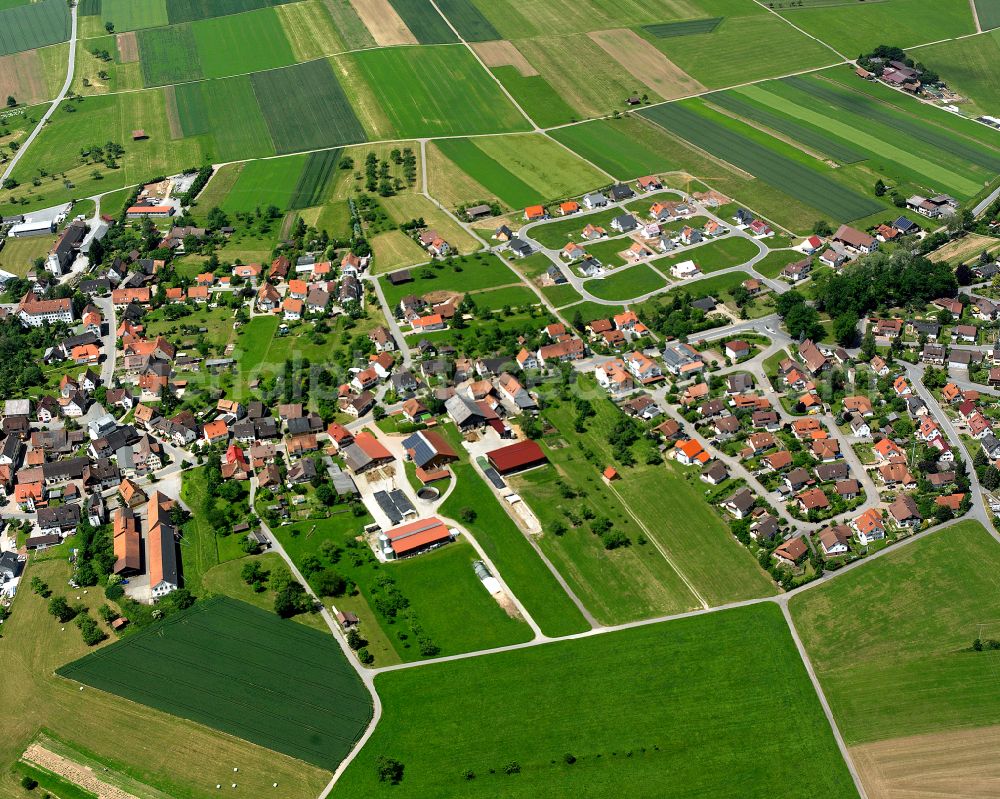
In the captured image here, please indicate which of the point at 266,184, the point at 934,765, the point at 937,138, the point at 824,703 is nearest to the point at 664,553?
the point at 824,703

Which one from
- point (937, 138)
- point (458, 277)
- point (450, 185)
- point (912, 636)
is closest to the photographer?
point (912, 636)

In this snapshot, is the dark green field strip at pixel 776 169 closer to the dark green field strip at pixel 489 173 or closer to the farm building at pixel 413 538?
the dark green field strip at pixel 489 173

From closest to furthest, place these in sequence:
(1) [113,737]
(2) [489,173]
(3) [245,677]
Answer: (1) [113,737]
(3) [245,677]
(2) [489,173]

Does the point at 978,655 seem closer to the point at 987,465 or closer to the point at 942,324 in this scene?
the point at 987,465

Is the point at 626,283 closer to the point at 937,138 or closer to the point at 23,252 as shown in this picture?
the point at 937,138

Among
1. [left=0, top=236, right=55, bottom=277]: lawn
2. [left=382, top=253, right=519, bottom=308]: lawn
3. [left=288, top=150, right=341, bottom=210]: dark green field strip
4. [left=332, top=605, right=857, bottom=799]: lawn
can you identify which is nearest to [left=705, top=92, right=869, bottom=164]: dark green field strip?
[left=382, top=253, right=519, bottom=308]: lawn

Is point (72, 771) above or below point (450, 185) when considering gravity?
below

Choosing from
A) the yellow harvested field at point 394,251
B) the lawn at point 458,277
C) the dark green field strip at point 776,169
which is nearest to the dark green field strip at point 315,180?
the yellow harvested field at point 394,251
